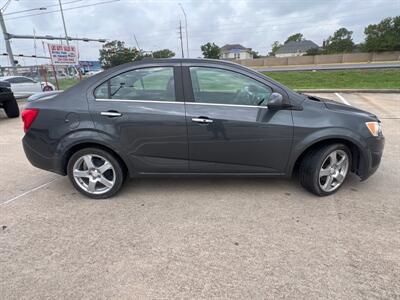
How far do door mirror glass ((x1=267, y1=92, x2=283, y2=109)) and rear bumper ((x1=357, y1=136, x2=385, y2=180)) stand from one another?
112cm

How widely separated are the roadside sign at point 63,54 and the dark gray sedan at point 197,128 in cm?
1476

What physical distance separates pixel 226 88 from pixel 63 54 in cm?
1651

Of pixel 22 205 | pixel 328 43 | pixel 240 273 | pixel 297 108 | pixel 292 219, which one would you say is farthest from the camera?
pixel 328 43

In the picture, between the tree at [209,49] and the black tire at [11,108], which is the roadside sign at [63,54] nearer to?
the black tire at [11,108]

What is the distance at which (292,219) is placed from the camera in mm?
3010

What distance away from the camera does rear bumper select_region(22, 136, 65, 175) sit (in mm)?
3471

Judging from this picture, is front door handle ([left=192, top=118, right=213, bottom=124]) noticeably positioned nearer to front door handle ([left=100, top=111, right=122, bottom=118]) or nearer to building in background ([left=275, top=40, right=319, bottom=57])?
front door handle ([left=100, top=111, right=122, bottom=118])

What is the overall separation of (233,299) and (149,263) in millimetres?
752

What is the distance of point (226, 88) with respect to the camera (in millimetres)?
3340

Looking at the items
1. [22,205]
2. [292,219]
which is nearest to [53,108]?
[22,205]

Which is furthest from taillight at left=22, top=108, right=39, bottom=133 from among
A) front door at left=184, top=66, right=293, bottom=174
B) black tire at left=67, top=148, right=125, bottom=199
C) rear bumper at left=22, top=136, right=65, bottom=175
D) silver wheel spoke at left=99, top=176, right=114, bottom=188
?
front door at left=184, top=66, right=293, bottom=174

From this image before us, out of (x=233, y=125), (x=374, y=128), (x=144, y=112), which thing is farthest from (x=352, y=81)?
(x=144, y=112)

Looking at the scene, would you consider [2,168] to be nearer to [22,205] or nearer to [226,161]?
[22,205]

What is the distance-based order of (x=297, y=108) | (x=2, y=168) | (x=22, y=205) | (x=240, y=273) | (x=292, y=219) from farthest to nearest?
(x=2, y=168), (x=22, y=205), (x=297, y=108), (x=292, y=219), (x=240, y=273)
